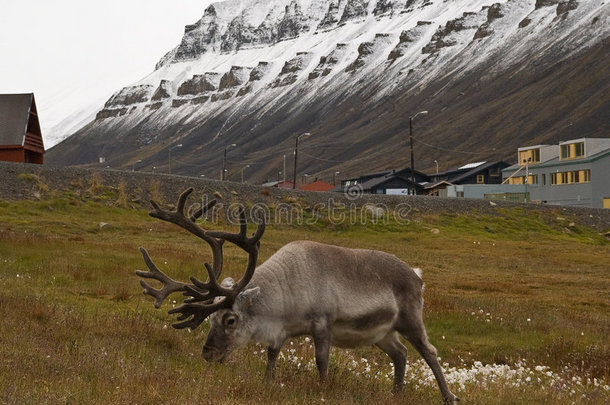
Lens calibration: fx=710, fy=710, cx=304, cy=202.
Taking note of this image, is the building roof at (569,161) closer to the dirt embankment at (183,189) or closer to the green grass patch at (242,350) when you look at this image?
the dirt embankment at (183,189)

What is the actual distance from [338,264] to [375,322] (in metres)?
1.03

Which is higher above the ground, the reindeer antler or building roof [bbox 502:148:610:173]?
building roof [bbox 502:148:610:173]

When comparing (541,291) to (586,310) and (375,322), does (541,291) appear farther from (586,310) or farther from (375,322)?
(375,322)

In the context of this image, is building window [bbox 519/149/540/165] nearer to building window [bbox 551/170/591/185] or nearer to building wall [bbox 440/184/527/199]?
building wall [bbox 440/184/527/199]

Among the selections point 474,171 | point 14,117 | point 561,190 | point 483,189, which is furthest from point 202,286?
point 474,171

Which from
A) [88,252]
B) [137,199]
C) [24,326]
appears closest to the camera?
[24,326]

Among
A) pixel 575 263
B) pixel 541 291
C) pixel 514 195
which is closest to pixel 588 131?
pixel 514 195

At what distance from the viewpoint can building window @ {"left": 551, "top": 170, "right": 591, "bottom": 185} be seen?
100863mm

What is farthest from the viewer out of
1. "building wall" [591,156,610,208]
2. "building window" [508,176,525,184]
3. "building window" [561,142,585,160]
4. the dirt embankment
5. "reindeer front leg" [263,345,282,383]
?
"building window" [508,176,525,184]

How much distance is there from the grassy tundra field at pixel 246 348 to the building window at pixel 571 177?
5717cm

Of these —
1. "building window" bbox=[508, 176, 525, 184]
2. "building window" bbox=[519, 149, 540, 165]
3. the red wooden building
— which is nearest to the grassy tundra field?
the red wooden building

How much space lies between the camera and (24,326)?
11414mm

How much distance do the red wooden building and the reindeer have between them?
175 ft

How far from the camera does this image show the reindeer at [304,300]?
10.0 m
